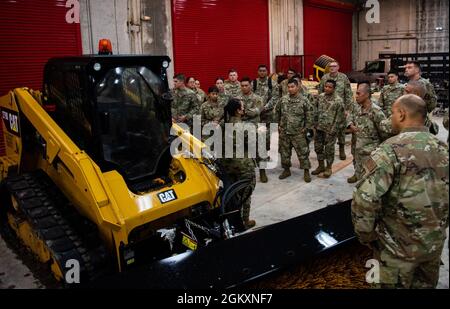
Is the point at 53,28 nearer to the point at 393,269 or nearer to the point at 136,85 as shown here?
the point at 136,85

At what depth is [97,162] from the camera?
360 cm

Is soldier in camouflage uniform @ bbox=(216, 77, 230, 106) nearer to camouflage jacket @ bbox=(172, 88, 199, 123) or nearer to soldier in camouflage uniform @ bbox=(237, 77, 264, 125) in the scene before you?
soldier in camouflage uniform @ bbox=(237, 77, 264, 125)

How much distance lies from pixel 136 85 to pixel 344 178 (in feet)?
15.2

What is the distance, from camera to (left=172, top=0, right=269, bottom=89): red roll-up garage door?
1078 centimetres

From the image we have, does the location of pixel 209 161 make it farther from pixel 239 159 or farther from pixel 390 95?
pixel 390 95

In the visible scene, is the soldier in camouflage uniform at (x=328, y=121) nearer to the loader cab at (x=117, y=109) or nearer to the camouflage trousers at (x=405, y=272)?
the loader cab at (x=117, y=109)

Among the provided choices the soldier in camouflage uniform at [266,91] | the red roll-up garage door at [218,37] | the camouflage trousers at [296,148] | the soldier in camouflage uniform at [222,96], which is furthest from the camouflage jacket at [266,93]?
the camouflage trousers at [296,148]

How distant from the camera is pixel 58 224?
3.57 meters

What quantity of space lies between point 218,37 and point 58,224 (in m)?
9.23

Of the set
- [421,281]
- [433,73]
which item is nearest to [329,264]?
[421,281]

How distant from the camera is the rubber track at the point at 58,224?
→ 3.31 metres

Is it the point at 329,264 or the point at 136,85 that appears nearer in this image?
the point at 329,264

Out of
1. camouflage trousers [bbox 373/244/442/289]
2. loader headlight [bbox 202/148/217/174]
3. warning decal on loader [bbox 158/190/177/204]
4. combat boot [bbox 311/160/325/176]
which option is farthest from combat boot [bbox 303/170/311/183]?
camouflage trousers [bbox 373/244/442/289]
